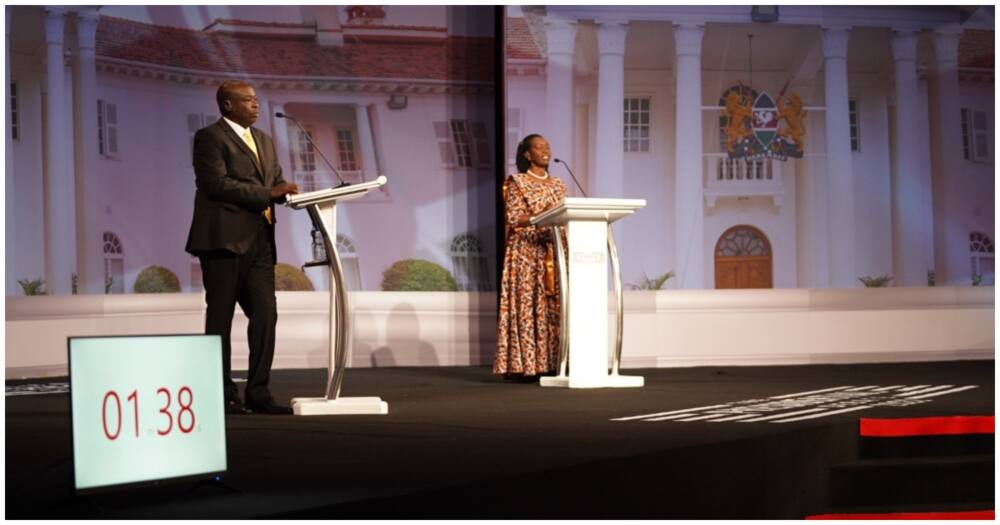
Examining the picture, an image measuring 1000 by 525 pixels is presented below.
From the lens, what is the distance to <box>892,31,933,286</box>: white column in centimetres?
847

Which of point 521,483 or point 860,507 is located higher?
point 521,483

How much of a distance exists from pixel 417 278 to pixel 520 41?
5.51ft

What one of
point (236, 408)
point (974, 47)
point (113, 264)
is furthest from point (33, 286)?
point (974, 47)

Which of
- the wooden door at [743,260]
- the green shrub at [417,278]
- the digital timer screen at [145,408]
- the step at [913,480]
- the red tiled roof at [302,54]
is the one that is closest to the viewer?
the digital timer screen at [145,408]

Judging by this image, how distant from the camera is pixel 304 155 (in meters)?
8.13

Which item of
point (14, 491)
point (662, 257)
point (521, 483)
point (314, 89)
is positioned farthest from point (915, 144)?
point (14, 491)

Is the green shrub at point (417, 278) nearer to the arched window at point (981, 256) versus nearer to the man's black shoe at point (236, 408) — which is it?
the man's black shoe at point (236, 408)

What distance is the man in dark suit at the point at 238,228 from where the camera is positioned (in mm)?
4559

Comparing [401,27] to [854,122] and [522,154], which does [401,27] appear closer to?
[522,154]

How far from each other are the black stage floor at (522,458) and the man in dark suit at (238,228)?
0.31 metres

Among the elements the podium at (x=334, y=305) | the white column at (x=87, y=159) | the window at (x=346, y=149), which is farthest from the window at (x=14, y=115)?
the podium at (x=334, y=305)

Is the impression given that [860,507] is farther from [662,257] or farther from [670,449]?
[662,257]

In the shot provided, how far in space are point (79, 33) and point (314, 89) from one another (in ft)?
4.84

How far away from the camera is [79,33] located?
24.7 feet
